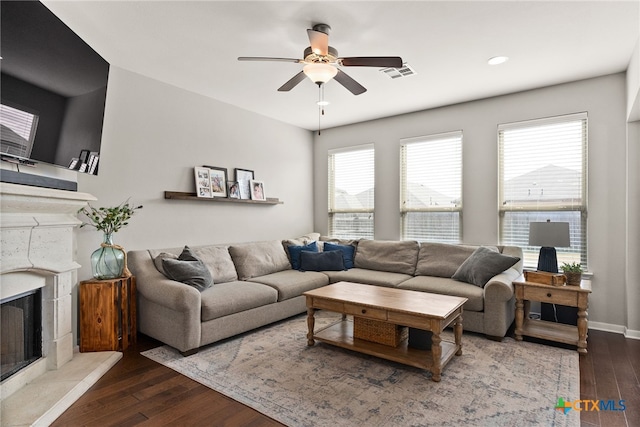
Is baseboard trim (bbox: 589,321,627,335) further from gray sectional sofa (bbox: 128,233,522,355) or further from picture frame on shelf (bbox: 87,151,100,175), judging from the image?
picture frame on shelf (bbox: 87,151,100,175)

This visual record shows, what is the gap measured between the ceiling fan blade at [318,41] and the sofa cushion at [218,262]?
2.47 m

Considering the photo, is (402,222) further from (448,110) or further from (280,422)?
(280,422)

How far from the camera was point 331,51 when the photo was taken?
2783 mm

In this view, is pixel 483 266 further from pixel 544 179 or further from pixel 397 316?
pixel 397 316

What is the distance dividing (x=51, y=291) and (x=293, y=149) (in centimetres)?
389

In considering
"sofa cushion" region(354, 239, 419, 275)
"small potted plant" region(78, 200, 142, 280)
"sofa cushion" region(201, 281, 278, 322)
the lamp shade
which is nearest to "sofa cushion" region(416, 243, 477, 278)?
"sofa cushion" region(354, 239, 419, 275)

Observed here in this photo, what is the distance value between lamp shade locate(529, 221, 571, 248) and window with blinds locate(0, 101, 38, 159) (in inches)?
169

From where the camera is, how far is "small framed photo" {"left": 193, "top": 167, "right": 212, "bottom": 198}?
14.1ft

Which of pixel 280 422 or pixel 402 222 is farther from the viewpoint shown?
pixel 402 222

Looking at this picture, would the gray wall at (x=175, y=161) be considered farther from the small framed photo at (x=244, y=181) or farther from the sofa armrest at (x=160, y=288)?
the sofa armrest at (x=160, y=288)

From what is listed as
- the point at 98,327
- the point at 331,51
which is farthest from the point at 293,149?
the point at 98,327

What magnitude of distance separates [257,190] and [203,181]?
0.91 meters

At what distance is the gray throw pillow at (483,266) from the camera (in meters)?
3.69

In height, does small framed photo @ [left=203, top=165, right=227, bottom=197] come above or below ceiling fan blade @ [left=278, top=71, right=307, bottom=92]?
below
